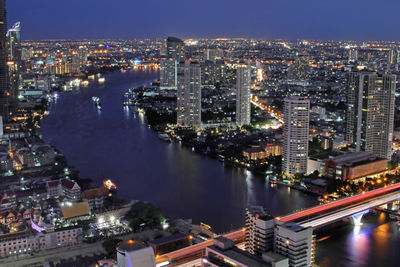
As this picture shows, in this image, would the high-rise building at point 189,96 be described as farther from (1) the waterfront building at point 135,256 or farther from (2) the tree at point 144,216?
(1) the waterfront building at point 135,256

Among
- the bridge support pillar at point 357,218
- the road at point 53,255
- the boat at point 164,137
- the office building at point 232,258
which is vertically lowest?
the road at point 53,255

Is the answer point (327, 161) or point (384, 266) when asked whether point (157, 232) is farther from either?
point (327, 161)

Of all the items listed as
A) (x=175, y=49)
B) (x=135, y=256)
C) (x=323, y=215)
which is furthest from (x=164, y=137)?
(x=175, y=49)

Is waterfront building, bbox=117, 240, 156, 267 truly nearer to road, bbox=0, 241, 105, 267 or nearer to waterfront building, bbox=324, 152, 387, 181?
road, bbox=0, 241, 105, 267

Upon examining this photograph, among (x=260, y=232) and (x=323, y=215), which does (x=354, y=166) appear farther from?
(x=260, y=232)

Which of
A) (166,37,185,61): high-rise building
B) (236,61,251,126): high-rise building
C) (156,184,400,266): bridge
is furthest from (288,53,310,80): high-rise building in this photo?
(156,184,400,266): bridge

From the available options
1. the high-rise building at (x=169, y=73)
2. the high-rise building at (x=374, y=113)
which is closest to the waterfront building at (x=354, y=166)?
the high-rise building at (x=374, y=113)

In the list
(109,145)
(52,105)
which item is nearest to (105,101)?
(52,105)
